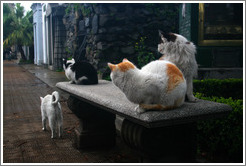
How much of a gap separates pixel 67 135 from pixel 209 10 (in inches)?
206

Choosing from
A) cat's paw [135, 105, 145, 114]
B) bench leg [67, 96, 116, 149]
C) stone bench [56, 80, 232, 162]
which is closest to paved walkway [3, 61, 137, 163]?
bench leg [67, 96, 116, 149]

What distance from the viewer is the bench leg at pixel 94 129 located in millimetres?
3732

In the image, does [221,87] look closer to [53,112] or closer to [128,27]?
[53,112]

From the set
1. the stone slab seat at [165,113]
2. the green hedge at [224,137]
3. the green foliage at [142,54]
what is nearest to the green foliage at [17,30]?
the green foliage at [142,54]

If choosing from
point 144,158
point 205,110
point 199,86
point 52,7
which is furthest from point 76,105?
point 52,7

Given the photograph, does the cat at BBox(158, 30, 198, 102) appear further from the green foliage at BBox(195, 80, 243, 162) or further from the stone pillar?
the stone pillar

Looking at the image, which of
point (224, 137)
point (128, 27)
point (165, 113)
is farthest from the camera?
point (128, 27)

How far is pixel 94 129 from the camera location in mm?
3867

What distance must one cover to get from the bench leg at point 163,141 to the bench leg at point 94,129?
4.69 ft

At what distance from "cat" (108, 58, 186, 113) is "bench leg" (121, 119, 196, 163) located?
242 mm

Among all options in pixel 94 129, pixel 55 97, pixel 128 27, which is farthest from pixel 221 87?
pixel 128 27

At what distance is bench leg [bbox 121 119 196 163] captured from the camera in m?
2.19

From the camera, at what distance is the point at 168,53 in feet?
8.02

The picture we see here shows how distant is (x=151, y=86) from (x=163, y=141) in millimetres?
508
